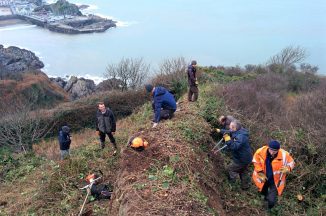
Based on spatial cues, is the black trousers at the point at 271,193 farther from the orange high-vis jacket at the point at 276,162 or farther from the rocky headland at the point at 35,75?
the rocky headland at the point at 35,75

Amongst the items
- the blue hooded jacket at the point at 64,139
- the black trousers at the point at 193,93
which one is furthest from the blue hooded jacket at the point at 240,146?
the blue hooded jacket at the point at 64,139

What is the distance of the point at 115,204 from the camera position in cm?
651

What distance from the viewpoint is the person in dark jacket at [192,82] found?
35.0 ft

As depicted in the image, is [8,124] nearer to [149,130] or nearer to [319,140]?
[149,130]

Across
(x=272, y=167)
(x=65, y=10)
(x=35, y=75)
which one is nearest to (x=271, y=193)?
(x=272, y=167)

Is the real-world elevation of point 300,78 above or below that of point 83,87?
above

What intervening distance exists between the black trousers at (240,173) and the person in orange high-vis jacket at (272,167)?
18.5 inches

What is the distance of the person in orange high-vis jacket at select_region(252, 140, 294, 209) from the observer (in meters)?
Answer: 6.38

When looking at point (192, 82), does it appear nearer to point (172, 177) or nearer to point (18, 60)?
point (172, 177)

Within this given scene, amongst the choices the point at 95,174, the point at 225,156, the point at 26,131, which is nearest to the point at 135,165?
the point at 95,174

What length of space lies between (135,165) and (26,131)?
12.2 meters

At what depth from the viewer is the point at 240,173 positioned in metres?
7.62

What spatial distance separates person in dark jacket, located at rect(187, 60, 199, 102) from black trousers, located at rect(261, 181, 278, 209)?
4.61 m

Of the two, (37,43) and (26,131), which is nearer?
(26,131)
